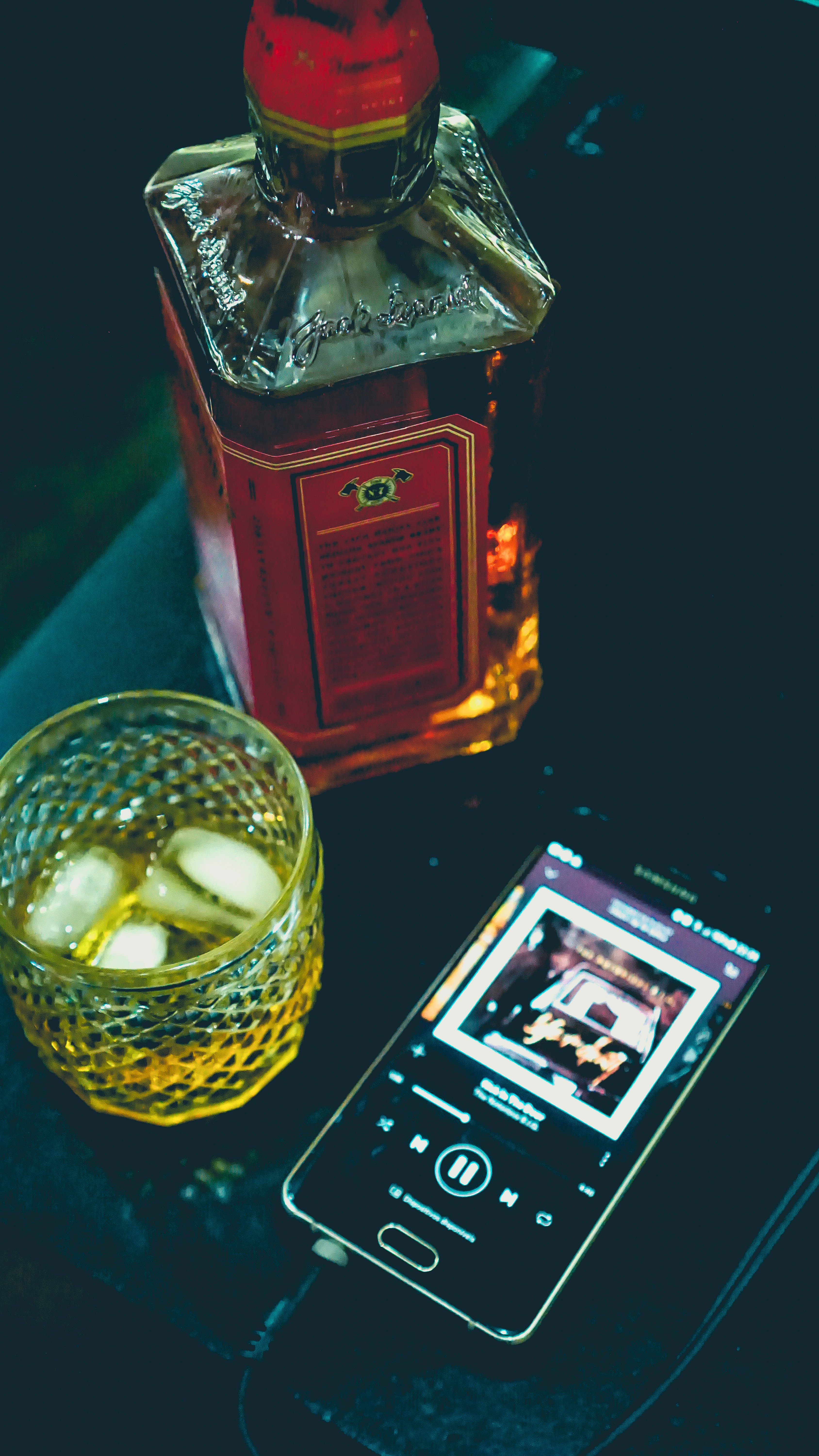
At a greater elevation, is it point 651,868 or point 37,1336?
point 651,868

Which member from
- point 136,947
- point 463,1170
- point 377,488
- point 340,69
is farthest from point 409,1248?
point 340,69

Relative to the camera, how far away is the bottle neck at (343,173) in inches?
16.6

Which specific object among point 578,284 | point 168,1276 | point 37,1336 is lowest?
point 37,1336

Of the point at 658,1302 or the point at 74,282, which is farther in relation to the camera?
the point at 74,282

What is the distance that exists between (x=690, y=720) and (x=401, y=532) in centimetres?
16

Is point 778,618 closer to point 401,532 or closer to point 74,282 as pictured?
point 401,532

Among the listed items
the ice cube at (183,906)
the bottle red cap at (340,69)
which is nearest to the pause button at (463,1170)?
the ice cube at (183,906)

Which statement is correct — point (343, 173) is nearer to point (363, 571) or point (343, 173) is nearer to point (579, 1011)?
point (363, 571)

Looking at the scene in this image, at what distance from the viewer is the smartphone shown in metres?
0.45

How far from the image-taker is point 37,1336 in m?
0.57

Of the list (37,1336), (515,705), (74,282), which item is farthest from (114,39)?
(37,1336)
